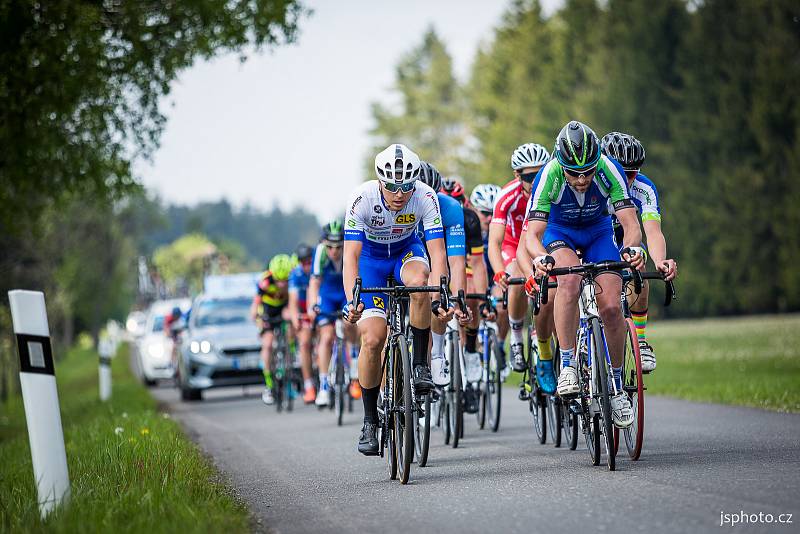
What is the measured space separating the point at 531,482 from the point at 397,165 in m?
2.29

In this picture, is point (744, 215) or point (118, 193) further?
point (744, 215)

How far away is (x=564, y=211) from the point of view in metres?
8.66

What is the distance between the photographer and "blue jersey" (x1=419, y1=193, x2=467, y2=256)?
9352 millimetres

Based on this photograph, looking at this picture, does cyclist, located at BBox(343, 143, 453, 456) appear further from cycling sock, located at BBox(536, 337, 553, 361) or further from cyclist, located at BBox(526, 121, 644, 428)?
cycling sock, located at BBox(536, 337, 553, 361)

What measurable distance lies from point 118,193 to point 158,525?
15.8 m

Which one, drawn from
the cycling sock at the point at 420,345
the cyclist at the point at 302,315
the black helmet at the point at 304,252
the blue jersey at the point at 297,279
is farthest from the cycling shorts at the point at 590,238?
the blue jersey at the point at 297,279

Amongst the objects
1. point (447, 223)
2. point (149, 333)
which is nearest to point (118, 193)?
point (149, 333)

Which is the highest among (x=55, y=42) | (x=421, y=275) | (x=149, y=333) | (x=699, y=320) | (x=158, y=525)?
(x=55, y=42)

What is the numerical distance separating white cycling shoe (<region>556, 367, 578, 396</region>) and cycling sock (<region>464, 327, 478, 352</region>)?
3251 millimetres

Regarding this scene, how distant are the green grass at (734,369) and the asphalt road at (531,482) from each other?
139 centimetres

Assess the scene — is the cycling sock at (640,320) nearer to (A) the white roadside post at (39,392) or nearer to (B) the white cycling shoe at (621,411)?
(B) the white cycling shoe at (621,411)

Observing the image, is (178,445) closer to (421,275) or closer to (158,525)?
(421,275)

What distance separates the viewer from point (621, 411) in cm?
776

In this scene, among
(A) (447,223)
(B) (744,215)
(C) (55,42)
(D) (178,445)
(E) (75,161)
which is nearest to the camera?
(A) (447,223)
